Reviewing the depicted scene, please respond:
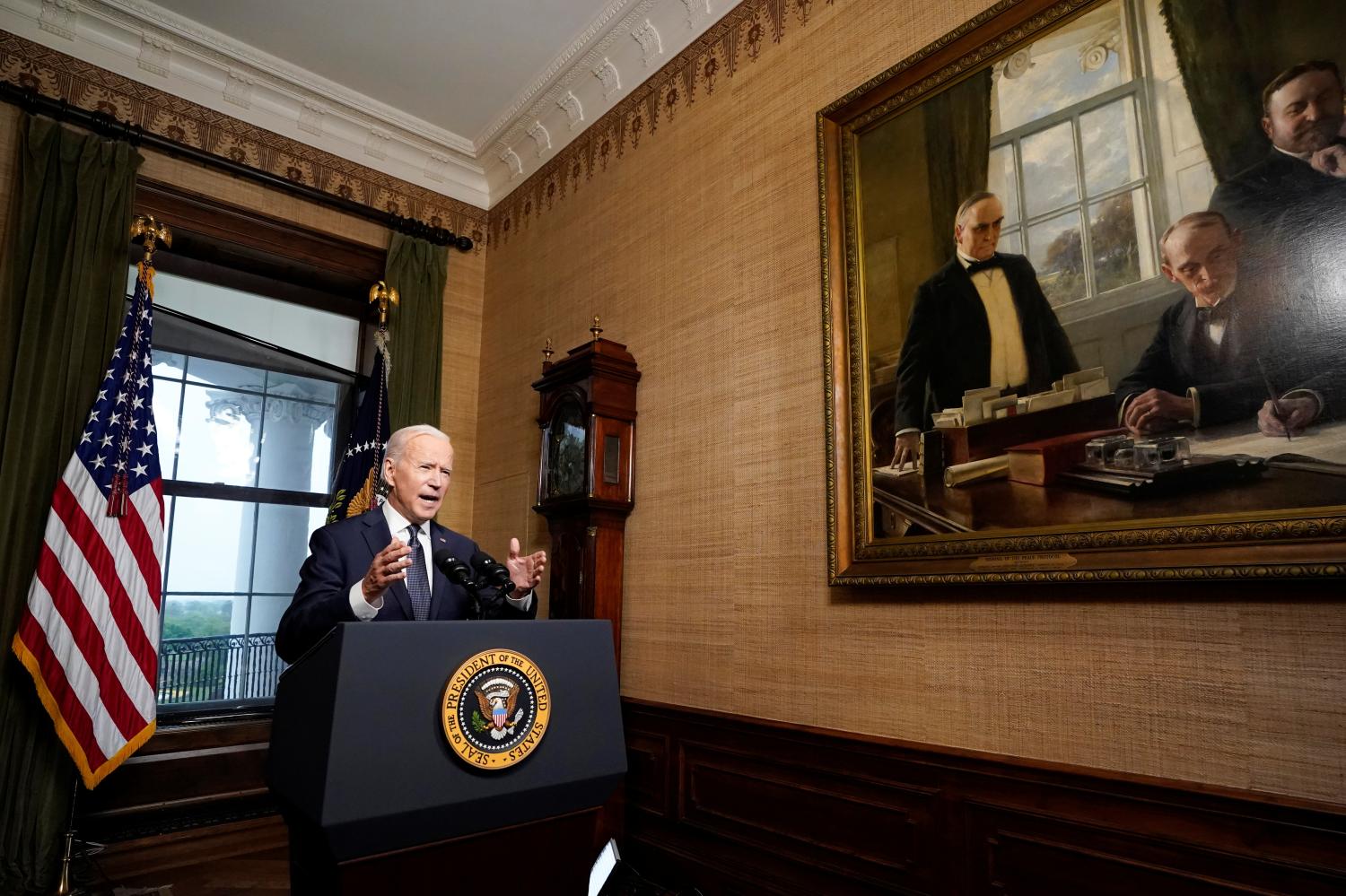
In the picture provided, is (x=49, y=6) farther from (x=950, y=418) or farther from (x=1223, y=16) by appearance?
(x=1223, y=16)

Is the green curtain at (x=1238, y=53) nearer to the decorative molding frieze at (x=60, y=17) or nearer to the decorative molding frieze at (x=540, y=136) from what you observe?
the decorative molding frieze at (x=540, y=136)

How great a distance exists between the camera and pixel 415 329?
4.69 metres

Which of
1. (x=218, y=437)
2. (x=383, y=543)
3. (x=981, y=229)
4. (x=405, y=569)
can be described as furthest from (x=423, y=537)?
(x=218, y=437)

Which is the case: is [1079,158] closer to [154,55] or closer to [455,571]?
[455,571]

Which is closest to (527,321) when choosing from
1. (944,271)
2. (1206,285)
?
(944,271)

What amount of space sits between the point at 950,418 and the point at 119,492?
330 cm

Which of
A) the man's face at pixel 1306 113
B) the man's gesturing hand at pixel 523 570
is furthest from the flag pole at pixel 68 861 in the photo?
the man's face at pixel 1306 113

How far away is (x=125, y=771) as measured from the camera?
141 inches

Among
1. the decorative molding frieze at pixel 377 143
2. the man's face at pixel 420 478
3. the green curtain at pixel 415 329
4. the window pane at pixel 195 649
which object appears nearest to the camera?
the man's face at pixel 420 478

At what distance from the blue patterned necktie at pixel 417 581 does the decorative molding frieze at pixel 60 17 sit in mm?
3463

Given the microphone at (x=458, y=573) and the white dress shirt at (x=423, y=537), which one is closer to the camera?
the microphone at (x=458, y=573)

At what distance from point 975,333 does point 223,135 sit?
4.03m

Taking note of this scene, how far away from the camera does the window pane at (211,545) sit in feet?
13.3

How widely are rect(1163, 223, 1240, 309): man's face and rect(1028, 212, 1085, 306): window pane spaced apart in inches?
9.0
